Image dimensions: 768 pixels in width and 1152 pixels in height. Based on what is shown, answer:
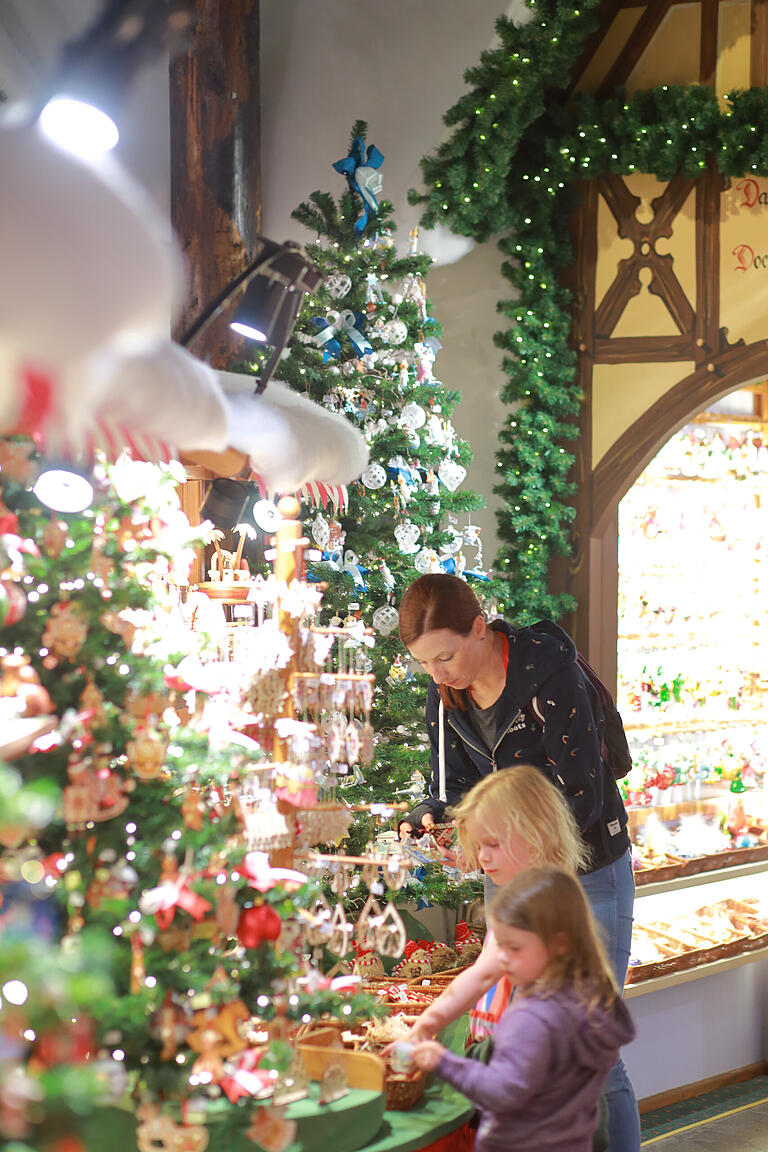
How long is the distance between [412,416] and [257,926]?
2.38m

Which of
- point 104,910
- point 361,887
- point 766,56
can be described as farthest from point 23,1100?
point 766,56

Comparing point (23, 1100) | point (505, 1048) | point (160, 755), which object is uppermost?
point (160, 755)

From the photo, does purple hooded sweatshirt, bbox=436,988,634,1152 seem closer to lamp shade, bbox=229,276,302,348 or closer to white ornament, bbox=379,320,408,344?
lamp shade, bbox=229,276,302,348

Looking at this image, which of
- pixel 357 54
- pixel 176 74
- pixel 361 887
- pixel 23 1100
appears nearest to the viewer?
pixel 23 1100

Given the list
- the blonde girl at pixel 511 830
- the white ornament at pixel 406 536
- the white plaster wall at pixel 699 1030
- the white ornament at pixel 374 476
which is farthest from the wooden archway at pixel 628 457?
the blonde girl at pixel 511 830

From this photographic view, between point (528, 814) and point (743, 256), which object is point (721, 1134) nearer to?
point (528, 814)

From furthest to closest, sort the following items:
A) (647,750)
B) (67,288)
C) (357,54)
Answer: (647,750) → (357,54) → (67,288)

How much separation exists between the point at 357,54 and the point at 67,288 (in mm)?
4576

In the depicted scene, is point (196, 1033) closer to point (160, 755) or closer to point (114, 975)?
point (114, 975)

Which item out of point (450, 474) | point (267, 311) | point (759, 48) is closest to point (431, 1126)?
point (267, 311)

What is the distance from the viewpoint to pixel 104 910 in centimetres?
189

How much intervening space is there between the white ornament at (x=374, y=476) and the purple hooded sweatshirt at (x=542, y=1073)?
2.23 m

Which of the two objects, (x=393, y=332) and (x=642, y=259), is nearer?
(x=393, y=332)

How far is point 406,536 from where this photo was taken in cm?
418
